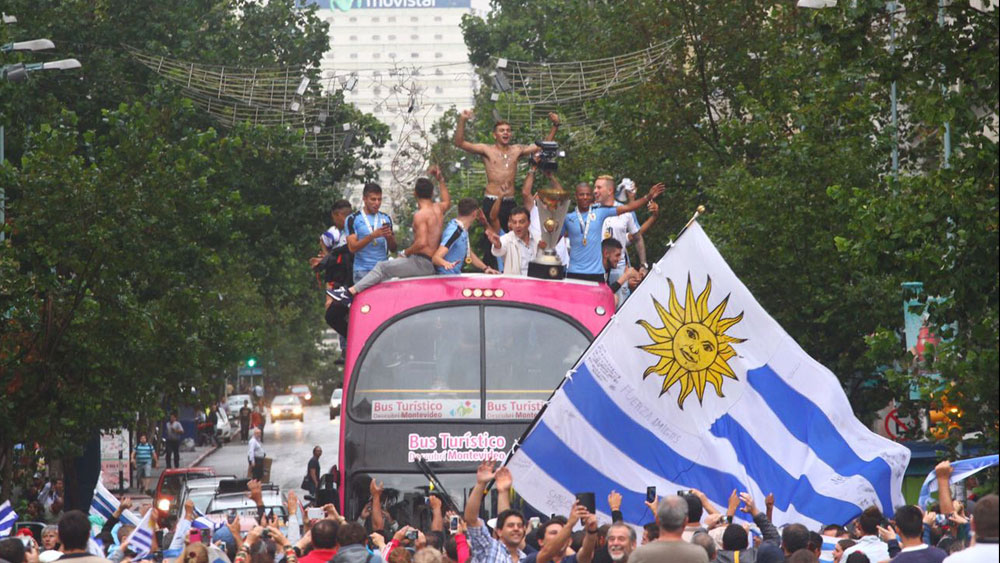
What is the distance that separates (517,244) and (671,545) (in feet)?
29.2

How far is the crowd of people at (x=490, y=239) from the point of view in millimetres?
16266

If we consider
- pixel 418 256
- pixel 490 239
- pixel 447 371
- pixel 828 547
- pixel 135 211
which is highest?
pixel 135 211

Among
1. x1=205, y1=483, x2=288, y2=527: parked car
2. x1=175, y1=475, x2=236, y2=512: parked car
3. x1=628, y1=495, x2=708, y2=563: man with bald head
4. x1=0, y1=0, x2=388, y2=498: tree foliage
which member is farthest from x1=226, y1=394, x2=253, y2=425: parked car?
x1=628, y1=495, x2=708, y2=563: man with bald head

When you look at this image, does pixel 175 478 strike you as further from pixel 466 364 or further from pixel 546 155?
pixel 466 364

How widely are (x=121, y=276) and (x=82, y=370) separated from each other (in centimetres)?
180

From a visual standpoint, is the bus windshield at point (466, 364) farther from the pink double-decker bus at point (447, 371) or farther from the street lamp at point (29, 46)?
the street lamp at point (29, 46)

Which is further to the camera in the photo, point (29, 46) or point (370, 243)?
point (29, 46)

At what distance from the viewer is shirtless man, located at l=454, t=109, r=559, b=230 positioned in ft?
55.3

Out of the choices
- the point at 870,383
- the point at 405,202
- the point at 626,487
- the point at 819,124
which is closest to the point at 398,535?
the point at 626,487

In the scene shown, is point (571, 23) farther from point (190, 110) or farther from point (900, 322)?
point (900, 322)

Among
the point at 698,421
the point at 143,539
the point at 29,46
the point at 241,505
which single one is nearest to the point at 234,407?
the point at 29,46

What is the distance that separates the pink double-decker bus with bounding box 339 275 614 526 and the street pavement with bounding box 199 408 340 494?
24.3 m

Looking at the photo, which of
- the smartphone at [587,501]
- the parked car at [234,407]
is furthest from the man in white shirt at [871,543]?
the parked car at [234,407]

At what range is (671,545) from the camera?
809cm
